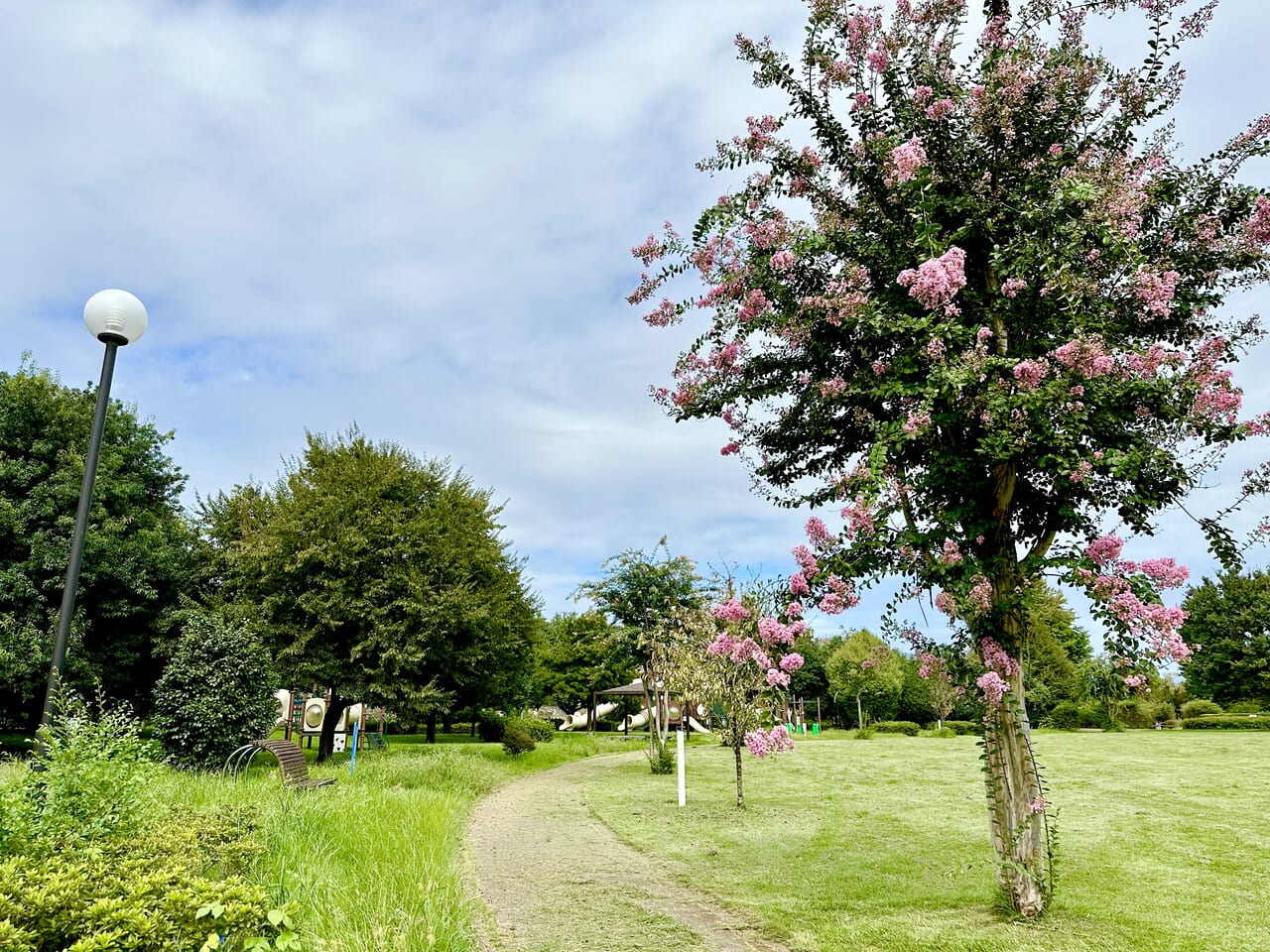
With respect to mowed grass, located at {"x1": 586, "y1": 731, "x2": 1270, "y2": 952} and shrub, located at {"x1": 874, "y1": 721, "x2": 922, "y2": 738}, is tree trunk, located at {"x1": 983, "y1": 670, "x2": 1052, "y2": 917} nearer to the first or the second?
mowed grass, located at {"x1": 586, "y1": 731, "x2": 1270, "y2": 952}

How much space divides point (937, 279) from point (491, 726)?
26586mm

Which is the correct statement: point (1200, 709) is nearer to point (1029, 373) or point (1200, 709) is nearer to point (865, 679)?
point (865, 679)

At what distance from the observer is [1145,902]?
20.0 feet

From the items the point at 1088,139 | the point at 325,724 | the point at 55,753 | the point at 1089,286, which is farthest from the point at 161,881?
the point at 325,724

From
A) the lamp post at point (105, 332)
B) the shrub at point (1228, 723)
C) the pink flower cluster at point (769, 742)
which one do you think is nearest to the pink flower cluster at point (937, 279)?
the pink flower cluster at point (769, 742)

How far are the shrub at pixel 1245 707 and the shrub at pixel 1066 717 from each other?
6320 millimetres

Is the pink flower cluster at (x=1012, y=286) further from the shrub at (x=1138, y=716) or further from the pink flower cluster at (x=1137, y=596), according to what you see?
the shrub at (x=1138, y=716)

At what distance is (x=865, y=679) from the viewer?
3491 cm

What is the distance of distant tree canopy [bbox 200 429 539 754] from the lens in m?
17.6

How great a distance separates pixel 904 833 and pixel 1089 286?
724 cm

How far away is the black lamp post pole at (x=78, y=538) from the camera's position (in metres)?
5.76

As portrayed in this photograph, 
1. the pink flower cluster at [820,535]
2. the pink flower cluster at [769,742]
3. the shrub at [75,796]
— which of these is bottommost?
the shrub at [75,796]

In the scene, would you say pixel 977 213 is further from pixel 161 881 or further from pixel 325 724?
pixel 325 724

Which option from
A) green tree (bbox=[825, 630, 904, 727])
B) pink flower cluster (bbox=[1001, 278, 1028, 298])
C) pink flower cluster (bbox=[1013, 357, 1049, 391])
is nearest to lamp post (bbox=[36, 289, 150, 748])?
pink flower cluster (bbox=[1013, 357, 1049, 391])
